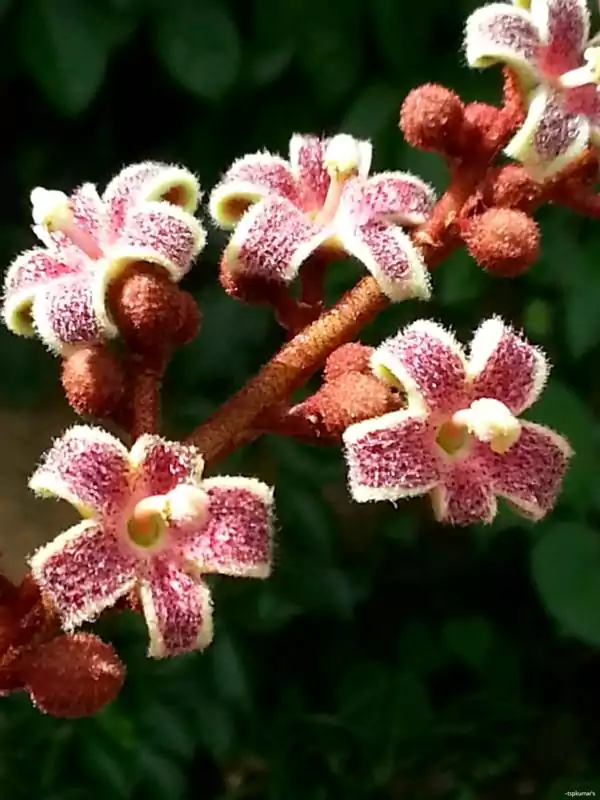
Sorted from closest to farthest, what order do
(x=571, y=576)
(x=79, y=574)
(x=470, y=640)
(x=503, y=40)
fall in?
(x=79, y=574) < (x=503, y=40) < (x=571, y=576) < (x=470, y=640)

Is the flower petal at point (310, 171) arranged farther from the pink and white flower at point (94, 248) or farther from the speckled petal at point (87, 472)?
the speckled petal at point (87, 472)

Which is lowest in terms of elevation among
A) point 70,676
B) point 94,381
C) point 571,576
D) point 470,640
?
point 470,640

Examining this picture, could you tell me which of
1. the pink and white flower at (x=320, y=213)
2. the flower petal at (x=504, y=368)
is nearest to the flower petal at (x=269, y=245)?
the pink and white flower at (x=320, y=213)

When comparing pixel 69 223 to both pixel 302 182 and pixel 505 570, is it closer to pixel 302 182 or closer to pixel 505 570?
pixel 302 182

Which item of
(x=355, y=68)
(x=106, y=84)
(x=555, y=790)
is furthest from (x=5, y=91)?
(x=555, y=790)

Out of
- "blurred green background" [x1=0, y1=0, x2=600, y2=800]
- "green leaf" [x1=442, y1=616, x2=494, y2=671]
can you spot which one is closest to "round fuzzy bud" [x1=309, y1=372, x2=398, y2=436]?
"blurred green background" [x1=0, y1=0, x2=600, y2=800]

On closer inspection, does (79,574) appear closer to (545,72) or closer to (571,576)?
(545,72)

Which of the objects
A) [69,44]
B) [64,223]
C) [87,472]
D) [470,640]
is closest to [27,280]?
[64,223]
